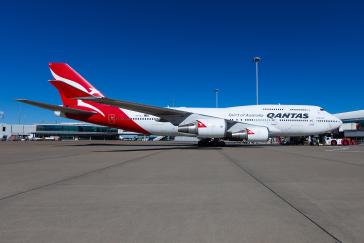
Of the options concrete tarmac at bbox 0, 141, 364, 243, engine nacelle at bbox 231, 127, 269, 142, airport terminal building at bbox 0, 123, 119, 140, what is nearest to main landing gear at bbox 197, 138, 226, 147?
engine nacelle at bbox 231, 127, 269, 142

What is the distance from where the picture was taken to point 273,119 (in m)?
26.0

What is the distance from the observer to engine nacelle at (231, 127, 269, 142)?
22688mm

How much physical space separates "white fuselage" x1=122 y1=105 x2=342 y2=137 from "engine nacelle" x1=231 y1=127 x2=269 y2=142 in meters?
2.59

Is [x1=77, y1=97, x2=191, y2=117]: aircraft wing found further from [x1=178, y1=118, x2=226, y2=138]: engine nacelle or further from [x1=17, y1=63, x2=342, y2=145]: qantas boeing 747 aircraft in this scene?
[x1=178, y1=118, x2=226, y2=138]: engine nacelle

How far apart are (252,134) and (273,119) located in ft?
13.9

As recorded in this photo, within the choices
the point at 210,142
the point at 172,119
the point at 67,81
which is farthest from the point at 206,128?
the point at 67,81

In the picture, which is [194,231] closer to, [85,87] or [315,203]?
[315,203]

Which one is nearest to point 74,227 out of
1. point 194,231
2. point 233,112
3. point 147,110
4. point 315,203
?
point 194,231

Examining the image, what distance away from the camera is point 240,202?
15.8 ft

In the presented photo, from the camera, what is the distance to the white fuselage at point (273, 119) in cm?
2573

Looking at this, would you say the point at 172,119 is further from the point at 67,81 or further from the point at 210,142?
the point at 67,81

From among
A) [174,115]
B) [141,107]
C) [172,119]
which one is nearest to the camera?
[141,107]

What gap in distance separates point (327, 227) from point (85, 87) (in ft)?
82.9

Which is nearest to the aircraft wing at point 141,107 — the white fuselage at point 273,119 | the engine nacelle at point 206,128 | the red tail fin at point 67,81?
the engine nacelle at point 206,128
